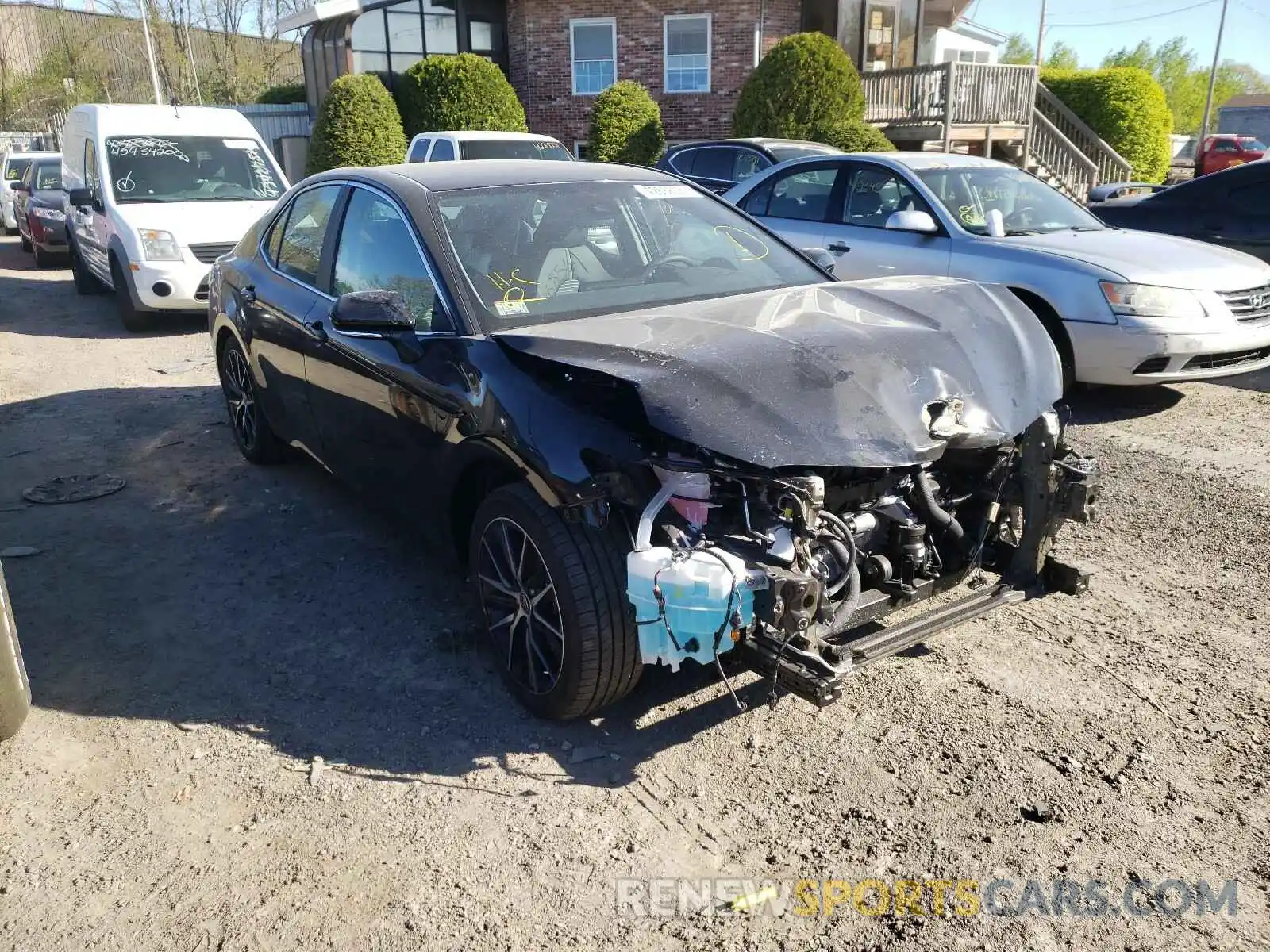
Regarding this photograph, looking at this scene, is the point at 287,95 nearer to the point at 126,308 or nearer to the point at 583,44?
the point at 583,44

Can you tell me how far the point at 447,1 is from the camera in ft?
80.8

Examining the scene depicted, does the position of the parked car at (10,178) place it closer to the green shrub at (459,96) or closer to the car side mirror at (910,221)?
the green shrub at (459,96)

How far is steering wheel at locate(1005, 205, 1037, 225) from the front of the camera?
761 centimetres

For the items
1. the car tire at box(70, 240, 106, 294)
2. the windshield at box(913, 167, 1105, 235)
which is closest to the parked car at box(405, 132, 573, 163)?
the car tire at box(70, 240, 106, 294)

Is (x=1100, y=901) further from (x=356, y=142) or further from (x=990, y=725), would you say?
(x=356, y=142)

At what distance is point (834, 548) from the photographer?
307 cm

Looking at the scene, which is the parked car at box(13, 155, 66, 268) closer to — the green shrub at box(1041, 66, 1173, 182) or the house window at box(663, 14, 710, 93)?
the house window at box(663, 14, 710, 93)

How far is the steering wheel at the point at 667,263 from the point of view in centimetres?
419

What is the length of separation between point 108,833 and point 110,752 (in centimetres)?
48

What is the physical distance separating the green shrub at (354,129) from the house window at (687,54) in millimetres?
7128

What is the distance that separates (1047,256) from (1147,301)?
2.32ft

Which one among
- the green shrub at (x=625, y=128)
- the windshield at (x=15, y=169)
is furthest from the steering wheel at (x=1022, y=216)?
the windshield at (x=15, y=169)

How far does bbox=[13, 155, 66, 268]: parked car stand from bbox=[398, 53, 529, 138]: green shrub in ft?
23.6

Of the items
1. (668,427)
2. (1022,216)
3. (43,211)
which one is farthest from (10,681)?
(43,211)
